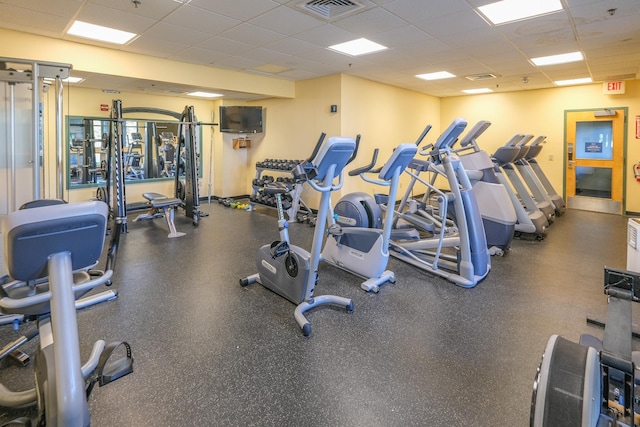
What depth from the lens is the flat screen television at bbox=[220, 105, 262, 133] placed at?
7.71 m

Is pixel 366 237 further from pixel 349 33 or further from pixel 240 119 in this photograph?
pixel 240 119

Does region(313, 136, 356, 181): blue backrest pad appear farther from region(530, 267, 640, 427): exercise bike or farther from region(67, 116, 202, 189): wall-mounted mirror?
region(67, 116, 202, 189): wall-mounted mirror

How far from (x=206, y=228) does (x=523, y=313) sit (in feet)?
15.3

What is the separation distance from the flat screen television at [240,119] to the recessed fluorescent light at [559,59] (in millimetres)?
5241

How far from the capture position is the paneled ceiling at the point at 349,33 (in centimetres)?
349

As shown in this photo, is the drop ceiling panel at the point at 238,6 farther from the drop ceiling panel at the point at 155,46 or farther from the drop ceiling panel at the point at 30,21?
the drop ceiling panel at the point at 30,21

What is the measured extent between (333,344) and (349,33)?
3553mm

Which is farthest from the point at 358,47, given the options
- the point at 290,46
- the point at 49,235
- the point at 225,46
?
the point at 49,235

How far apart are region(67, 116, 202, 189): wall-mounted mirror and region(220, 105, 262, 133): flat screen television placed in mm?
986

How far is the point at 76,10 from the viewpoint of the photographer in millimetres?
3570

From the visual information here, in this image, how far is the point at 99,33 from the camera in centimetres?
428

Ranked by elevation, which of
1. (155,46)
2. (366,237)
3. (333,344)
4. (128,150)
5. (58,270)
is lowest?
(333,344)

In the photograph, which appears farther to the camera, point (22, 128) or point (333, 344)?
point (22, 128)

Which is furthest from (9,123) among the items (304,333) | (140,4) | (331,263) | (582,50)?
(582,50)
